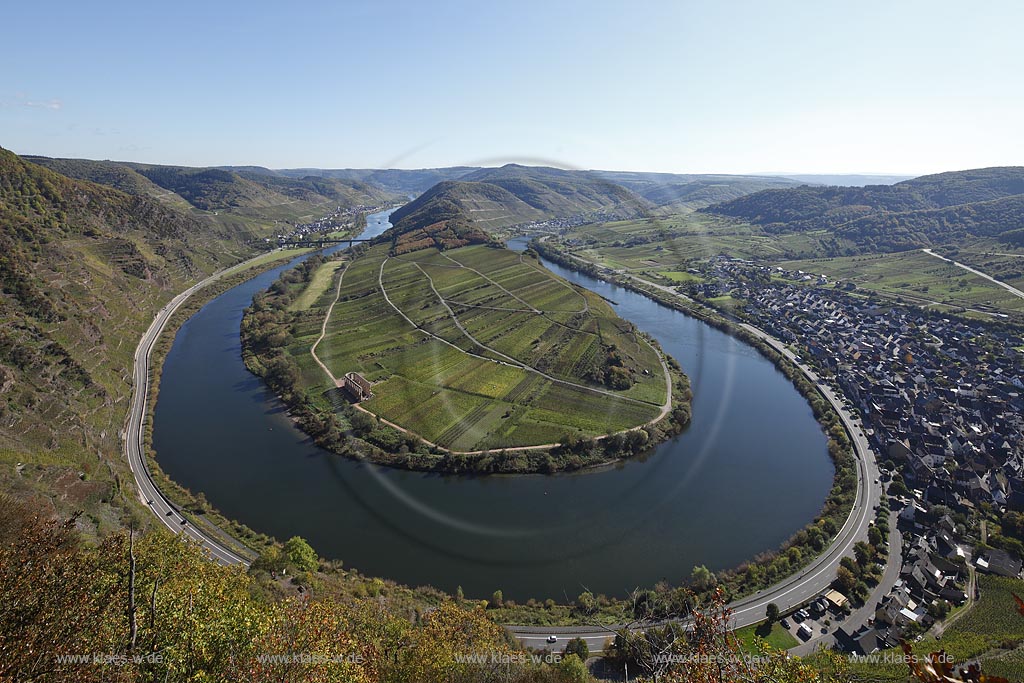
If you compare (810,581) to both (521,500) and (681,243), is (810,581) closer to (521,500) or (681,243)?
(521,500)

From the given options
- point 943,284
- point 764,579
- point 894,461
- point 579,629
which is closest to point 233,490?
point 579,629

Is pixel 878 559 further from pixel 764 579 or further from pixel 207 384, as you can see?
pixel 207 384

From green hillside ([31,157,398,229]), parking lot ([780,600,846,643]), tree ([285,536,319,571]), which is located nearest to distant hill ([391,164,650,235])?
green hillside ([31,157,398,229])

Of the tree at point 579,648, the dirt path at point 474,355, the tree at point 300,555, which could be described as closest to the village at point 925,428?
the tree at point 579,648

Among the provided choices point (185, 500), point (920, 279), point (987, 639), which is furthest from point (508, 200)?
point (987, 639)

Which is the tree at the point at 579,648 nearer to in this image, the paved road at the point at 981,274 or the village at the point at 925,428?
the village at the point at 925,428

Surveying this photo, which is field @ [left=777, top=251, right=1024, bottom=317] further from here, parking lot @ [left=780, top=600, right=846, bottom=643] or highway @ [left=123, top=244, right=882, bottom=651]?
parking lot @ [left=780, top=600, right=846, bottom=643]
